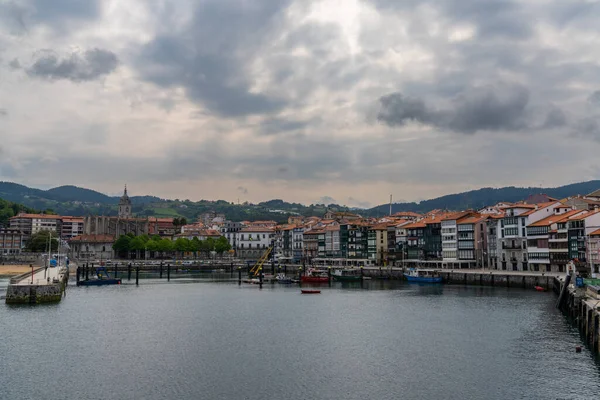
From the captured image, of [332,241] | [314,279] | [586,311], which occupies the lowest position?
[586,311]

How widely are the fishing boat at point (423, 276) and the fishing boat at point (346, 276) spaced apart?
10.3 metres

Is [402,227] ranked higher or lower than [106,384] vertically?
higher

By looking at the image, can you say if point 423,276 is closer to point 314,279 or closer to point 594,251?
point 314,279

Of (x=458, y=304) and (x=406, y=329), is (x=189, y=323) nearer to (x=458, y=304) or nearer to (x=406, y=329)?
(x=406, y=329)

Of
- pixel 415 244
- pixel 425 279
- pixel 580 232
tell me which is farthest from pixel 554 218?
pixel 415 244

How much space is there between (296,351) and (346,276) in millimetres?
81874

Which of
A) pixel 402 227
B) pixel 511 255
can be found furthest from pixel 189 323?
pixel 402 227

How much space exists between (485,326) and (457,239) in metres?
74.7

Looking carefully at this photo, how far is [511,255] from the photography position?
11788 cm

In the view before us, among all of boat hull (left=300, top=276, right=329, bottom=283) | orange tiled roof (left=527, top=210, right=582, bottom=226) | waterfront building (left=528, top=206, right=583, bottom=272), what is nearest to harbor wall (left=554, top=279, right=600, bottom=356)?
waterfront building (left=528, top=206, right=583, bottom=272)

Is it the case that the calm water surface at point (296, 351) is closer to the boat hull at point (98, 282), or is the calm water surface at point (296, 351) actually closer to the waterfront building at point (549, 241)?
the waterfront building at point (549, 241)

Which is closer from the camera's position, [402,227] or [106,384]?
[106,384]

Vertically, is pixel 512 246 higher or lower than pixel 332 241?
lower

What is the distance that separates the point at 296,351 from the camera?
49625mm
